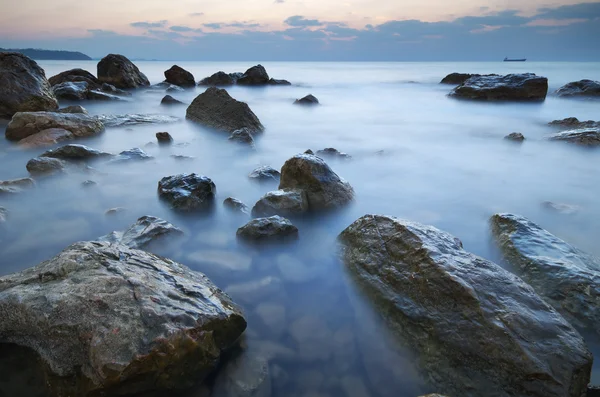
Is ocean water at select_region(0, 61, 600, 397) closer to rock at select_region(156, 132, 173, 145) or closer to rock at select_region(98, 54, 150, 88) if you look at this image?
rock at select_region(156, 132, 173, 145)

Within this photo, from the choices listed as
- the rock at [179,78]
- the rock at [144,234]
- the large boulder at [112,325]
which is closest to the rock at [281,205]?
the rock at [144,234]

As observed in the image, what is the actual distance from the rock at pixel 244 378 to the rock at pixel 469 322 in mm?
831

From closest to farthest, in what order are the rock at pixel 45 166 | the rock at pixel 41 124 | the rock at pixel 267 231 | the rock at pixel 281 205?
the rock at pixel 267 231, the rock at pixel 281 205, the rock at pixel 45 166, the rock at pixel 41 124

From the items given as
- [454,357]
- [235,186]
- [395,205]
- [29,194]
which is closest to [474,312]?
[454,357]

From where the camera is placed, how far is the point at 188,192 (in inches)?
158

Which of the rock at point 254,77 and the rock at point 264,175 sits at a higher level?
the rock at point 254,77

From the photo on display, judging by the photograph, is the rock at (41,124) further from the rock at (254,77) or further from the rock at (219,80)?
the rock at (254,77)

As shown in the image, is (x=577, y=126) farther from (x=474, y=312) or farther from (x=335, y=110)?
(x=474, y=312)

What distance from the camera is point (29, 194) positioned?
14.1ft

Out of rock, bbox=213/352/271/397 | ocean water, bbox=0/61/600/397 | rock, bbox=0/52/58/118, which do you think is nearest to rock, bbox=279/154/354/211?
ocean water, bbox=0/61/600/397

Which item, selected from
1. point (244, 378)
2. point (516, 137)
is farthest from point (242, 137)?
point (516, 137)

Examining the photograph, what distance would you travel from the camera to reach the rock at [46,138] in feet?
20.7

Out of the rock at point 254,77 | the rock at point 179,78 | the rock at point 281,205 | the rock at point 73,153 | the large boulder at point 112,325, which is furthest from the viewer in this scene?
the rock at point 254,77

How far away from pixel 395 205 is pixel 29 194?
4.29 metres
